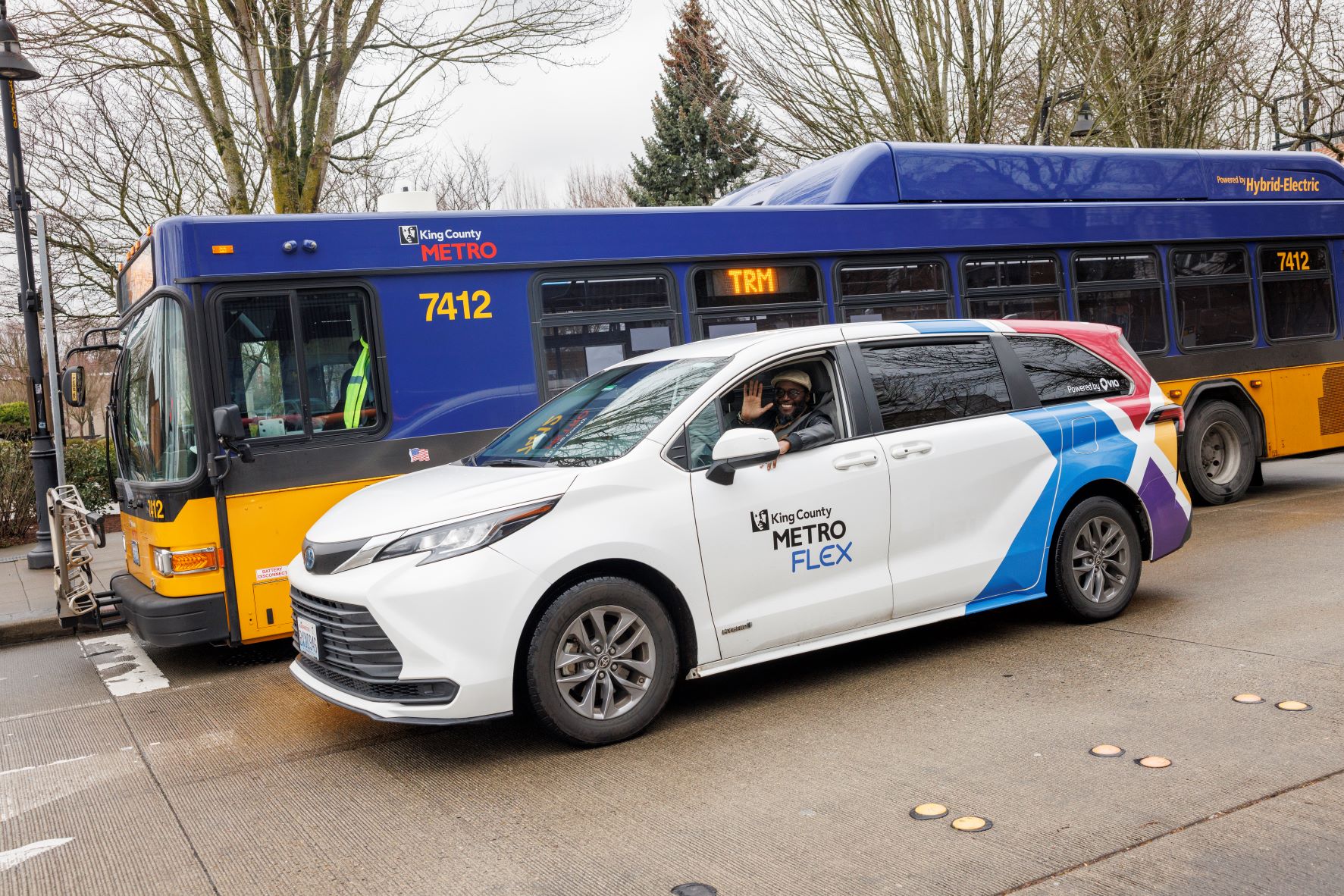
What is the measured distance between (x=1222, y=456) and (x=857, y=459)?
25.0ft

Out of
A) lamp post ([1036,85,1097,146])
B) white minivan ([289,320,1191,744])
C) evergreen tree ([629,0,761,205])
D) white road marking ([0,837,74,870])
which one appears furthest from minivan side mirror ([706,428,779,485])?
evergreen tree ([629,0,761,205])

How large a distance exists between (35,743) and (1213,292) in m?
11.0

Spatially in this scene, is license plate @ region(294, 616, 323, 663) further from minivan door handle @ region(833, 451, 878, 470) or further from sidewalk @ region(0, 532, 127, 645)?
sidewalk @ region(0, 532, 127, 645)

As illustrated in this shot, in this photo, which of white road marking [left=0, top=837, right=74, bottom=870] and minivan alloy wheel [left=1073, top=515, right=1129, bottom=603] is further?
minivan alloy wheel [left=1073, top=515, right=1129, bottom=603]

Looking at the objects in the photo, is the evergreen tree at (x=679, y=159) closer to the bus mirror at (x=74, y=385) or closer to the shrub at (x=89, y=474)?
the shrub at (x=89, y=474)

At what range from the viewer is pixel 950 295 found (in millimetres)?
10094

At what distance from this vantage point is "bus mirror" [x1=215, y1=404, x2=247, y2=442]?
6656 mm

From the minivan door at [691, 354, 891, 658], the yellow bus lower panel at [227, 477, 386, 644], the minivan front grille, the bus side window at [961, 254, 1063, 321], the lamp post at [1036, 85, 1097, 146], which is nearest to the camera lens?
the minivan front grille

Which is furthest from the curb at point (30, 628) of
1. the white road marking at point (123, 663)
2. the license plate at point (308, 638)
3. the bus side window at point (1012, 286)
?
the bus side window at point (1012, 286)

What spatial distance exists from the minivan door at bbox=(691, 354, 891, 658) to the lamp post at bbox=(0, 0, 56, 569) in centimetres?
924

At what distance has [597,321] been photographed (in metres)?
8.46

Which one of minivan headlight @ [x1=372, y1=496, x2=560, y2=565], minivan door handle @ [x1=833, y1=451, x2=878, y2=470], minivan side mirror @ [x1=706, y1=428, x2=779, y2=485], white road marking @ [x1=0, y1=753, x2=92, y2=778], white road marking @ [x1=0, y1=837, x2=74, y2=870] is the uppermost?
minivan side mirror @ [x1=706, y1=428, x2=779, y2=485]

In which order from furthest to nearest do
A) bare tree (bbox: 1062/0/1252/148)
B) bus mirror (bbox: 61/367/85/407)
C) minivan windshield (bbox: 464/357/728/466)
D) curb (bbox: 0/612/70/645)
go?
bare tree (bbox: 1062/0/1252/148)
curb (bbox: 0/612/70/645)
bus mirror (bbox: 61/367/85/407)
minivan windshield (bbox: 464/357/728/466)

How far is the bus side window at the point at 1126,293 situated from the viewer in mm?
10945
